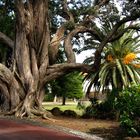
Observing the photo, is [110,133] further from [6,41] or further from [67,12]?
[67,12]

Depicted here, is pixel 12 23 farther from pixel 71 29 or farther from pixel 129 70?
pixel 129 70

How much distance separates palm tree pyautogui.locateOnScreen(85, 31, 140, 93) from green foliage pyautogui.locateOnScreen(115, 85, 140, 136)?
26.3 ft

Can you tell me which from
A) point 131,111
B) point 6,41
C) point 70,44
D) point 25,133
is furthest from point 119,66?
point 25,133

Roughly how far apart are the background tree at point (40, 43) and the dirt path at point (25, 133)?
13.6 m

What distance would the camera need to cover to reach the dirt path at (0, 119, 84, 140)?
268 centimetres

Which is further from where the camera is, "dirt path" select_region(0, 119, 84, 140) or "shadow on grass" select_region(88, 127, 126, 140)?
"shadow on grass" select_region(88, 127, 126, 140)

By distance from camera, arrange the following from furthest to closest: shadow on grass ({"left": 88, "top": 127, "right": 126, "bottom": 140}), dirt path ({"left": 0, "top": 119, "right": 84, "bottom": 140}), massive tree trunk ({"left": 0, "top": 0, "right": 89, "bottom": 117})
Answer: massive tree trunk ({"left": 0, "top": 0, "right": 89, "bottom": 117}), shadow on grass ({"left": 88, "top": 127, "right": 126, "bottom": 140}), dirt path ({"left": 0, "top": 119, "right": 84, "bottom": 140})

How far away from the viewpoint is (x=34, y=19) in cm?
1945

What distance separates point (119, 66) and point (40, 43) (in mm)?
3933

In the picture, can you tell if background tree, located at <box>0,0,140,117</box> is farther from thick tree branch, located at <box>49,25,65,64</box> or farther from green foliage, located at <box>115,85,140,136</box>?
green foliage, located at <box>115,85,140,136</box>

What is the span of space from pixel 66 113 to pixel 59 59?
165 inches

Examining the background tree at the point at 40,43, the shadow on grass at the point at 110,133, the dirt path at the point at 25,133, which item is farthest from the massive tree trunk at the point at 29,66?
the dirt path at the point at 25,133

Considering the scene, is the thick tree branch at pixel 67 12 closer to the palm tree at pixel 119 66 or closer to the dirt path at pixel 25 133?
the palm tree at pixel 119 66

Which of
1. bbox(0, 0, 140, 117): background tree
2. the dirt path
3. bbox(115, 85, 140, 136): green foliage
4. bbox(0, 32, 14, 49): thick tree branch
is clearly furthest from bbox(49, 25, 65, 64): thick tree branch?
the dirt path
